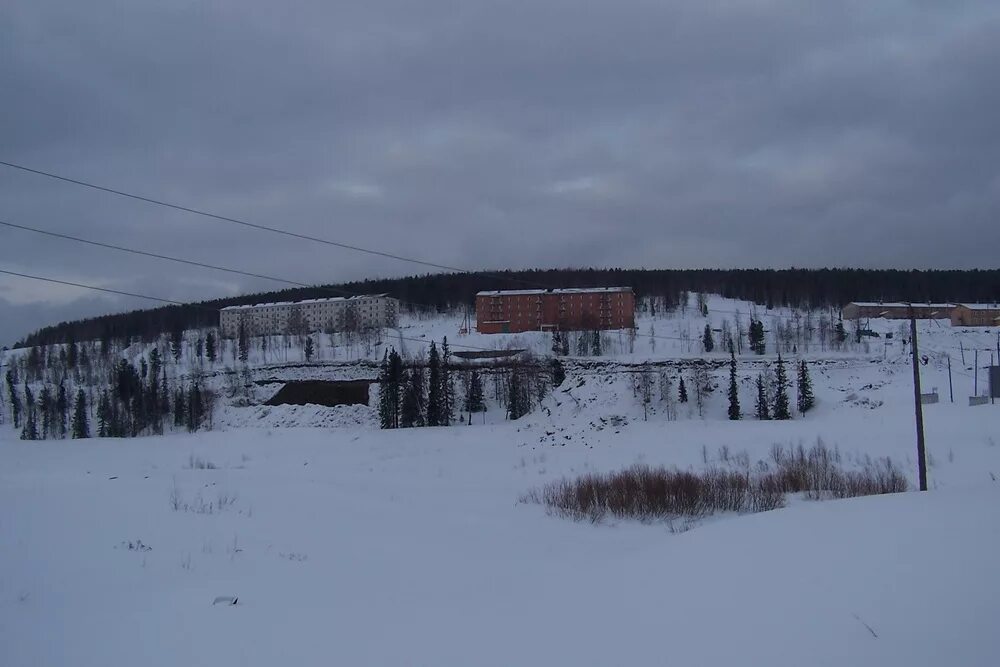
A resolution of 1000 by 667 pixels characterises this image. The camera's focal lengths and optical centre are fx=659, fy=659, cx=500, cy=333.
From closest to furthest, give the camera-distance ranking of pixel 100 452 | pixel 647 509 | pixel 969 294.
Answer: pixel 647 509 < pixel 100 452 < pixel 969 294

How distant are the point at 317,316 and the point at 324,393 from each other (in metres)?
63.2

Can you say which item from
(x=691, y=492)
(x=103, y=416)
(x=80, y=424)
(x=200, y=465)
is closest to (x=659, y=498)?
(x=691, y=492)

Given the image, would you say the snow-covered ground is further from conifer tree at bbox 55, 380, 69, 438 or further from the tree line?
conifer tree at bbox 55, 380, 69, 438

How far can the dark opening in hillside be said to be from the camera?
2668 inches

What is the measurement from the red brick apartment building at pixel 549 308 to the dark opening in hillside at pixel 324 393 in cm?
3222

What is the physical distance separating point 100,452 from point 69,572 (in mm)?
42480

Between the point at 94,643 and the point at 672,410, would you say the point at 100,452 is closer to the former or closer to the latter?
the point at 672,410

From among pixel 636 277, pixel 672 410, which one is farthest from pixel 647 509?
pixel 636 277

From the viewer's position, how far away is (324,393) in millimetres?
69250

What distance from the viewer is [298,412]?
63812mm

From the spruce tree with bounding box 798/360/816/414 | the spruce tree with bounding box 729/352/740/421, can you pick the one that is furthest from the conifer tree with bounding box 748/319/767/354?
the spruce tree with bounding box 729/352/740/421

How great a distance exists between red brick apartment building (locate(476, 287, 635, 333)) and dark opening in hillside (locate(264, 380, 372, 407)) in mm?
32216

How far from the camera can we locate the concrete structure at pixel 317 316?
4311 inches

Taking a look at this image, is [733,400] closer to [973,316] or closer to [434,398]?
[434,398]
